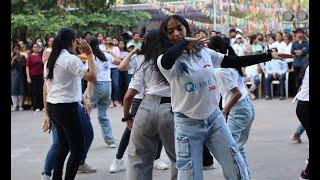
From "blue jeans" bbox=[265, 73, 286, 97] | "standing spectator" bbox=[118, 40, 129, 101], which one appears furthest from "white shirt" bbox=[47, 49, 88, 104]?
"blue jeans" bbox=[265, 73, 286, 97]

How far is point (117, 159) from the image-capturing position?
666 centimetres

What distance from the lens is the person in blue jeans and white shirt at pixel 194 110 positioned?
4.08 meters

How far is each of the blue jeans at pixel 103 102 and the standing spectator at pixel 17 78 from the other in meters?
6.55

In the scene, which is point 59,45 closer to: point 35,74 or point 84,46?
point 84,46

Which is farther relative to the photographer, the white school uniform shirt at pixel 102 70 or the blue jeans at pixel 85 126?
the white school uniform shirt at pixel 102 70

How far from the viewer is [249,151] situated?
7770 millimetres

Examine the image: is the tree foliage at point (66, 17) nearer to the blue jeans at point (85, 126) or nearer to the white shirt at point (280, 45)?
the white shirt at point (280, 45)

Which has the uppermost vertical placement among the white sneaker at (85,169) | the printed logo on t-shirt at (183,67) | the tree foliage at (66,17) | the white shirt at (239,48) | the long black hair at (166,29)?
the tree foliage at (66,17)

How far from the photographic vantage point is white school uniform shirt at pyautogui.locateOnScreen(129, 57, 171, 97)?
482 cm

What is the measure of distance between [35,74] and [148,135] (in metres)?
9.49

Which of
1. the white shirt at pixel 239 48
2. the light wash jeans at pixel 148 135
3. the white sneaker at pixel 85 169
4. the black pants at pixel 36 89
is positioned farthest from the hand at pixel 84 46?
the white shirt at pixel 239 48

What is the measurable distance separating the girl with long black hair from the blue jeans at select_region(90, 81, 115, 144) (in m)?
2.34

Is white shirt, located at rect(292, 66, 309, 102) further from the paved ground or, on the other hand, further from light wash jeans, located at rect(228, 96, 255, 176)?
the paved ground
